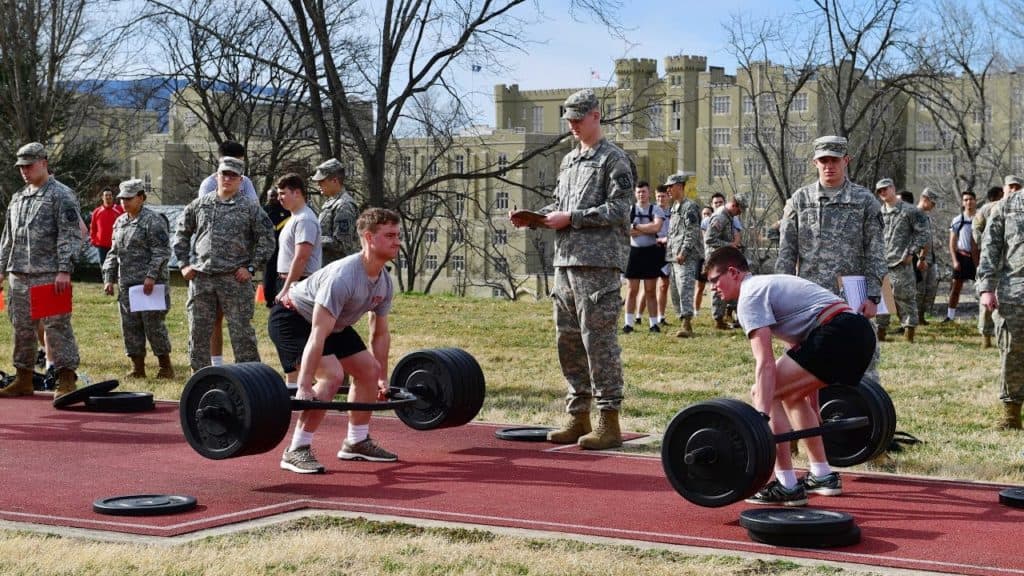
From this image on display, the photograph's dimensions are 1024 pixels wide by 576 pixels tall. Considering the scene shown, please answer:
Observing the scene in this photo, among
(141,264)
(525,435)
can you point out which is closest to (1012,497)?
(525,435)

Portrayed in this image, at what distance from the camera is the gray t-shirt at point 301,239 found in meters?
10.8

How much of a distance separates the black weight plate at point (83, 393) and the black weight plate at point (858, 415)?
612cm

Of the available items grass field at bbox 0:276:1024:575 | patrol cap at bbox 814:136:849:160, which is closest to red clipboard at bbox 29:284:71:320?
grass field at bbox 0:276:1024:575

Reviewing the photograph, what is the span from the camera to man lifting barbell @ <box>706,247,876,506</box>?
7.29m

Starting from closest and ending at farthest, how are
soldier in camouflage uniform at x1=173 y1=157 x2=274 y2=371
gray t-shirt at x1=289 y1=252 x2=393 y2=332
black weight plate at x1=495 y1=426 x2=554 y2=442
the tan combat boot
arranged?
gray t-shirt at x1=289 y1=252 x2=393 y2=332 → black weight plate at x1=495 y1=426 x2=554 y2=442 → soldier in camouflage uniform at x1=173 y1=157 x2=274 y2=371 → the tan combat boot

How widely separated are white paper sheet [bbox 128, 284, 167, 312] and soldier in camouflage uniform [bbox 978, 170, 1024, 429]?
7269mm

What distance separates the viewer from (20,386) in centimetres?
1277

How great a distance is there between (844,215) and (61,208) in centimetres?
669

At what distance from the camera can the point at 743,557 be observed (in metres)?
6.26

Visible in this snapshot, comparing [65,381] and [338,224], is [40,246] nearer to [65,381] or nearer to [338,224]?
[65,381]

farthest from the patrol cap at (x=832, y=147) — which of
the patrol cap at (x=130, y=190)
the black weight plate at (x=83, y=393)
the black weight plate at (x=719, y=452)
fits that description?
the patrol cap at (x=130, y=190)

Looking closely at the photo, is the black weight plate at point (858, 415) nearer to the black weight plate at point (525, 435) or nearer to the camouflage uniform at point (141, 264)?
the black weight plate at point (525, 435)

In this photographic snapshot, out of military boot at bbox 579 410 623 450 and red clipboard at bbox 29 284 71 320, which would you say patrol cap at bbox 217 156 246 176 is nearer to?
red clipboard at bbox 29 284 71 320

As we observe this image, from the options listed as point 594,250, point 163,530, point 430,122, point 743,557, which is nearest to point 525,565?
point 743,557
